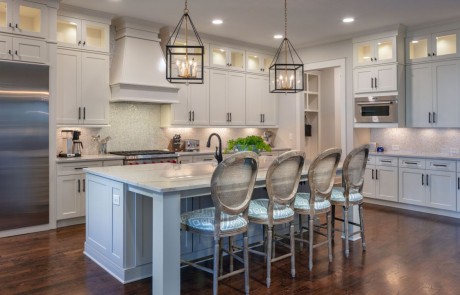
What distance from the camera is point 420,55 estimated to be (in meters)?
6.20

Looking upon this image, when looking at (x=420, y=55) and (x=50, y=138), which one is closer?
(x=50, y=138)

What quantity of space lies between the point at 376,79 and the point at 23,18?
5264 millimetres

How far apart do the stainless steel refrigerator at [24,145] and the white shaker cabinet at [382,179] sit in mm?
4938

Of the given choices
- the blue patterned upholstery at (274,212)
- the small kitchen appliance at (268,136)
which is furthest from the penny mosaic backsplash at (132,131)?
the blue patterned upholstery at (274,212)

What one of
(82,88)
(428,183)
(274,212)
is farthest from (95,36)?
(428,183)

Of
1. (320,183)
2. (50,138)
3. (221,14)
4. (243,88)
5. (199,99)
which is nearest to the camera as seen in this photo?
(320,183)

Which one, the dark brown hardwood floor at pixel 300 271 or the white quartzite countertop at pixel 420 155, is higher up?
the white quartzite countertop at pixel 420 155

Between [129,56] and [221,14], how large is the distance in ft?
4.87

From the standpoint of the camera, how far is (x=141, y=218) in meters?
3.18

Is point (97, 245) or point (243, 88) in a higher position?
point (243, 88)

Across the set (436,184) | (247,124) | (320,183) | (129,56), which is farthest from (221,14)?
(436,184)

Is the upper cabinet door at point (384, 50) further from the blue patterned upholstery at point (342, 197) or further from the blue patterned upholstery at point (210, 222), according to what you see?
the blue patterned upholstery at point (210, 222)

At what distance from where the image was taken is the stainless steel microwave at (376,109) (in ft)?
20.2

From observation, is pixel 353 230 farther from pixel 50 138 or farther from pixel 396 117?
pixel 50 138
